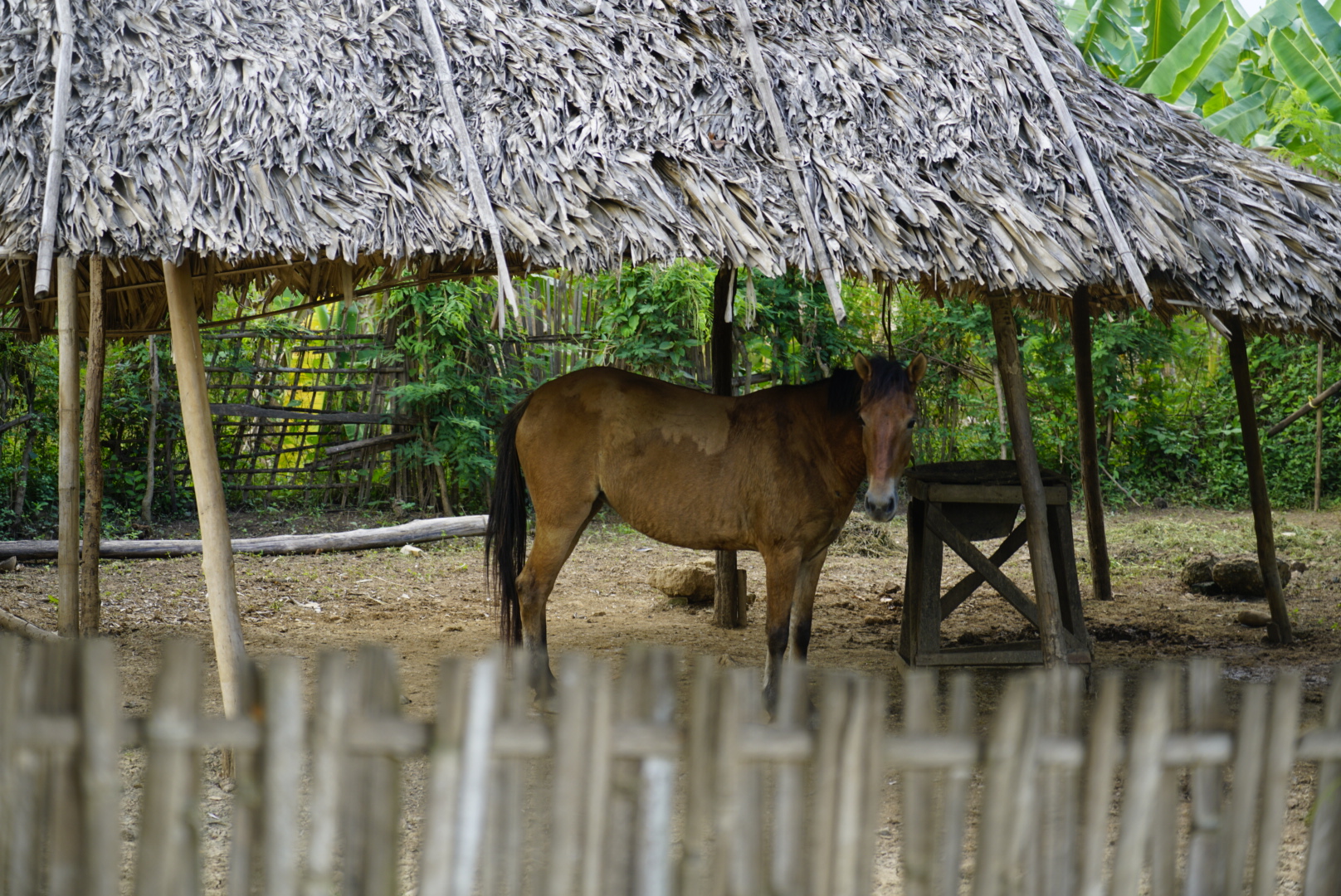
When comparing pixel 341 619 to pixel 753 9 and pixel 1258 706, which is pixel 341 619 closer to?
pixel 753 9

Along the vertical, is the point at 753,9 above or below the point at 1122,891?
above

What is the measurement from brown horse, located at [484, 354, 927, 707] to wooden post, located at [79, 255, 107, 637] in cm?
193

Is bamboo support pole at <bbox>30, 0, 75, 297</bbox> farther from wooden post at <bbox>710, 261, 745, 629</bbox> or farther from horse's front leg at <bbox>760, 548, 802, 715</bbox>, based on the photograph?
Result: wooden post at <bbox>710, 261, 745, 629</bbox>

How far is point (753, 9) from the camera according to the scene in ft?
16.4

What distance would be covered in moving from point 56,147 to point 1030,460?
443cm

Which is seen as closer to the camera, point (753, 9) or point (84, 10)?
point (84, 10)

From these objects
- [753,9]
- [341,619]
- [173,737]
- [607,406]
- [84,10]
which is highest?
[753,9]

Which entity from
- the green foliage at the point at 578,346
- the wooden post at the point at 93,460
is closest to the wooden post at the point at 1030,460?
the wooden post at the point at 93,460

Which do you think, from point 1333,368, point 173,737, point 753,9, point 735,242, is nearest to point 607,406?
point 735,242

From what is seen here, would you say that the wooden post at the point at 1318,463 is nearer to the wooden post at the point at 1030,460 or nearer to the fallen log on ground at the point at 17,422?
the wooden post at the point at 1030,460

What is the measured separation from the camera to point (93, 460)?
4.52 metres

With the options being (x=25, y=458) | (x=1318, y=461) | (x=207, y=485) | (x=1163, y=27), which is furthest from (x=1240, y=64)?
(x=25, y=458)

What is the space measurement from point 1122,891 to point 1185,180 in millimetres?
3910

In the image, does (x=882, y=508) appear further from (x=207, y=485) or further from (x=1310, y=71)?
(x=1310, y=71)
